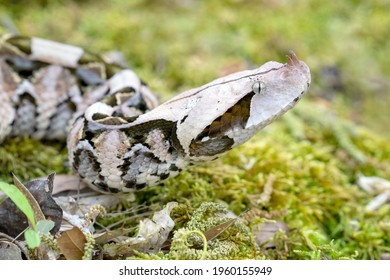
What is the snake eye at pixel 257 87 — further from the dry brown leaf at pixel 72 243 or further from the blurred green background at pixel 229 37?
the blurred green background at pixel 229 37

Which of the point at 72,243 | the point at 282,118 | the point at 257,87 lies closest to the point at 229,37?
the point at 282,118

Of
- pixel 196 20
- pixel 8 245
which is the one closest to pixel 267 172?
pixel 8 245

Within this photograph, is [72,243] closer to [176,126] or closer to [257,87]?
[176,126]

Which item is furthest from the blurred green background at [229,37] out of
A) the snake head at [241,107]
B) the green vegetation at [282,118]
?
the snake head at [241,107]

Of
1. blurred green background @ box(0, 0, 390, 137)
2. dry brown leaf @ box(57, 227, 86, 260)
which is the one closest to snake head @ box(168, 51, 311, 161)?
dry brown leaf @ box(57, 227, 86, 260)

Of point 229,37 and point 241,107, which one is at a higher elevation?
point 241,107

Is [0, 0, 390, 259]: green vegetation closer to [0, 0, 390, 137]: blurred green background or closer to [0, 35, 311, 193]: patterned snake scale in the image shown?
[0, 0, 390, 137]: blurred green background
